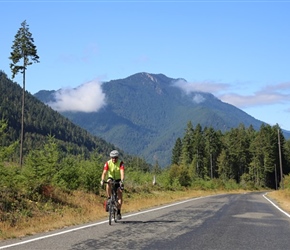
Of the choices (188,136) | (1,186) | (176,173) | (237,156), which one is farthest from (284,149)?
(1,186)

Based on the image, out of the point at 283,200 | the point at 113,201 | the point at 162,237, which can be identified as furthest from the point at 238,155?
the point at 162,237

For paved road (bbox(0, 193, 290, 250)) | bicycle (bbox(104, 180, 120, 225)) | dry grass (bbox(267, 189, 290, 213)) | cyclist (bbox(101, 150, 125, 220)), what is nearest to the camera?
paved road (bbox(0, 193, 290, 250))

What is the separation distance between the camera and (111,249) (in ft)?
24.5

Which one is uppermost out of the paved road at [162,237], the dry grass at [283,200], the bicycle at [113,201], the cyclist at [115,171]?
the cyclist at [115,171]

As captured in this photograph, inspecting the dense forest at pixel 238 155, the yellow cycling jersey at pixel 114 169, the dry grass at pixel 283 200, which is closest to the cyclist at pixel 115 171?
the yellow cycling jersey at pixel 114 169

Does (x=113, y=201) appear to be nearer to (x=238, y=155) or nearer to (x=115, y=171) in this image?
(x=115, y=171)

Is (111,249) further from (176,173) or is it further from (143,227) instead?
(176,173)

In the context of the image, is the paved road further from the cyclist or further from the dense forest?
the dense forest

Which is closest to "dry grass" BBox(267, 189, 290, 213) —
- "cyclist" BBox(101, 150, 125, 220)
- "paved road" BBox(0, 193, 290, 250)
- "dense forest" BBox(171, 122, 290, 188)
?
"paved road" BBox(0, 193, 290, 250)

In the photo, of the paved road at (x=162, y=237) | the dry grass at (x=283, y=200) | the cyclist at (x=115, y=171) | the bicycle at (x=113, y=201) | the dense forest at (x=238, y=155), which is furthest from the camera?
the dense forest at (x=238, y=155)

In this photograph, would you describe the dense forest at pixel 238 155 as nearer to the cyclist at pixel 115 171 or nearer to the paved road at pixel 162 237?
the cyclist at pixel 115 171

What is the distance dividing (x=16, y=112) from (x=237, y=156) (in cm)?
11690

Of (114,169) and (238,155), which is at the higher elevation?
(238,155)

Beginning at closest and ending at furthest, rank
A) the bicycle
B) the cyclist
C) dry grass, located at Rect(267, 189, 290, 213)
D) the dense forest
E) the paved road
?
1. the paved road
2. the bicycle
3. the cyclist
4. dry grass, located at Rect(267, 189, 290, 213)
5. the dense forest
